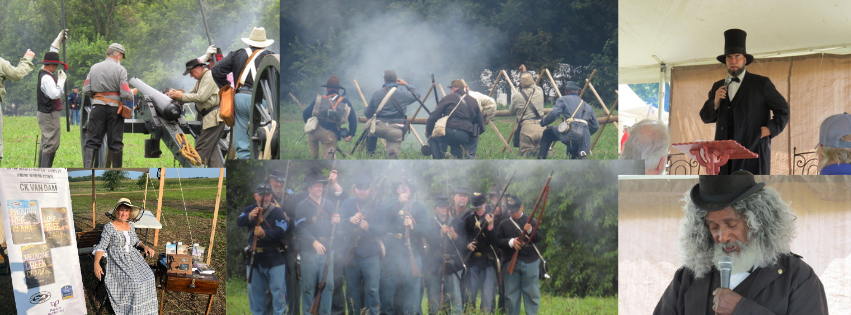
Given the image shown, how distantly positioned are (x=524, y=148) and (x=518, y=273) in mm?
975

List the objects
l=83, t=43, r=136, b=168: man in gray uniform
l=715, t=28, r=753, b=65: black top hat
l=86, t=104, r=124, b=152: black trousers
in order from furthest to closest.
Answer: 1. l=86, t=104, r=124, b=152: black trousers
2. l=83, t=43, r=136, b=168: man in gray uniform
3. l=715, t=28, r=753, b=65: black top hat

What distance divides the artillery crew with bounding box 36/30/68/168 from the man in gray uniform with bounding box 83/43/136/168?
0.64 m

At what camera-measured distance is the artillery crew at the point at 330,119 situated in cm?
543

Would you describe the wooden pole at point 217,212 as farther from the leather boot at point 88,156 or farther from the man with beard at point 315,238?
the leather boot at point 88,156

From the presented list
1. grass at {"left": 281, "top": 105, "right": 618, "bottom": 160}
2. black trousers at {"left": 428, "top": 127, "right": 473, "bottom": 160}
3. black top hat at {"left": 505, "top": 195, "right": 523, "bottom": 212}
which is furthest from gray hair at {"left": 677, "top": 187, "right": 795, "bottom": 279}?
black trousers at {"left": 428, "top": 127, "right": 473, "bottom": 160}

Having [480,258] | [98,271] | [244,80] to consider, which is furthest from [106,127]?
[480,258]

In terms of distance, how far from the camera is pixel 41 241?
5367 millimetres

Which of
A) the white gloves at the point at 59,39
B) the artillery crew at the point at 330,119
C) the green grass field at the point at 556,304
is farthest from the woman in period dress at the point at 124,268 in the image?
the white gloves at the point at 59,39

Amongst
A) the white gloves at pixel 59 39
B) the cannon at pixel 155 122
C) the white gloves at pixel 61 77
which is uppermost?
the white gloves at pixel 59 39

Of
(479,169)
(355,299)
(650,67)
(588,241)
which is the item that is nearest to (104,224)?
(355,299)

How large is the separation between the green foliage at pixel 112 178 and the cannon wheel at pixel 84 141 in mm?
2292

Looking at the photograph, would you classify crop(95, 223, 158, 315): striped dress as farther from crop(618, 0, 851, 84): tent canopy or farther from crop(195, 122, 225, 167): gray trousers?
crop(618, 0, 851, 84): tent canopy

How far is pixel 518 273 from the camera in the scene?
511cm

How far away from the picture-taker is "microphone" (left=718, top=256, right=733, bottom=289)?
4.02m
